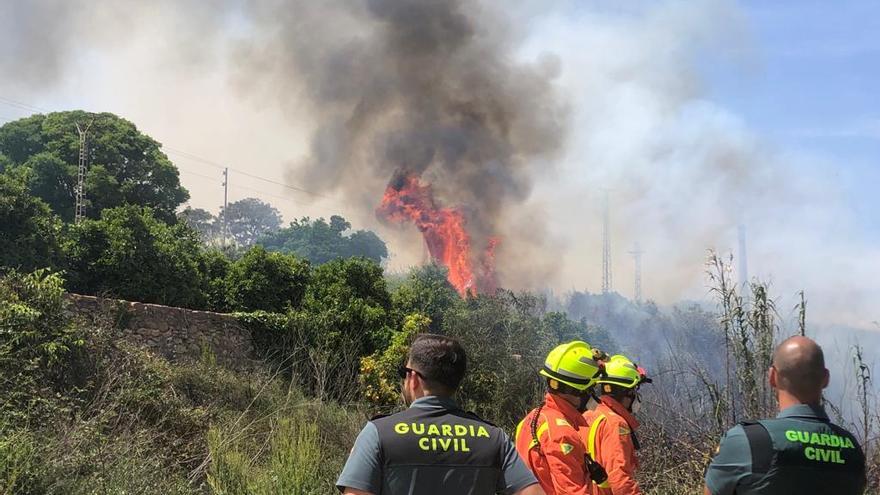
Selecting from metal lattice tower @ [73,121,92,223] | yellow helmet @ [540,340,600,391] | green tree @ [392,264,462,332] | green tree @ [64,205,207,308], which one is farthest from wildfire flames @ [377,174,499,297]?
yellow helmet @ [540,340,600,391]

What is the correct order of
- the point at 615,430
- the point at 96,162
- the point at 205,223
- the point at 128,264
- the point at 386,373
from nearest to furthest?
1. the point at 615,430
2. the point at 386,373
3. the point at 128,264
4. the point at 96,162
5. the point at 205,223

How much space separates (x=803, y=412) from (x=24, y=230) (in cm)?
1596

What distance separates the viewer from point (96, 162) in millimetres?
32531

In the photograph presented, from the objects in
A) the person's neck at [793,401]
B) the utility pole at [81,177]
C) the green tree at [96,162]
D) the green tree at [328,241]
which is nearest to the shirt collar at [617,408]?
the person's neck at [793,401]

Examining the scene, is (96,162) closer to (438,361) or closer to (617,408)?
(617,408)

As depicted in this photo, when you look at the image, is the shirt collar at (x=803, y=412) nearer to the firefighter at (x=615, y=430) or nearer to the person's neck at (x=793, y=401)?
the person's neck at (x=793, y=401)

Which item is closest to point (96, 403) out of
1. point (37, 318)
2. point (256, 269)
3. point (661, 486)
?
point (37, 318)

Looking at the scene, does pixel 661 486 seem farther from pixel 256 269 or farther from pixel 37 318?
pixel 256 269

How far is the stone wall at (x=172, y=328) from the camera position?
10.9m

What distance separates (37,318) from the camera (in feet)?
29.5

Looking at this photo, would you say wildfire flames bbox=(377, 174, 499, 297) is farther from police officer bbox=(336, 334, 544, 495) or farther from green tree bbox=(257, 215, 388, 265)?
police officer bbox=(336, 334, 544, 495)

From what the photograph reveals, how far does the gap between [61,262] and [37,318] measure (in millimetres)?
7009

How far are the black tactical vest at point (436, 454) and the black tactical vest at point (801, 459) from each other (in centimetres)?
89

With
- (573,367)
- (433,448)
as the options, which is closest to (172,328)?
(573,367)
